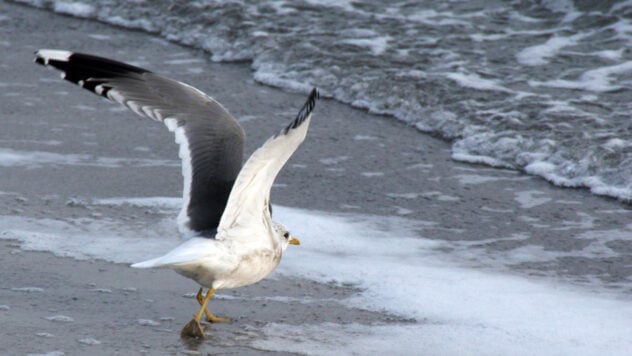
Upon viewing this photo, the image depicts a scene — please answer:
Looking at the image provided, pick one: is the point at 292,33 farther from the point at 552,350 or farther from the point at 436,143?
the point at 552,350

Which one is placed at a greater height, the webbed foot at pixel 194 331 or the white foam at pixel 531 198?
the white foam at pixel 531 198

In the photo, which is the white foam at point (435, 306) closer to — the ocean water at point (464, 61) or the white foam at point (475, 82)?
the ocean water at point (464, 61)

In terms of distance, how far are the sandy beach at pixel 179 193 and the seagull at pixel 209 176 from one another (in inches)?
9.2

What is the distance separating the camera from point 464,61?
26.9 ft

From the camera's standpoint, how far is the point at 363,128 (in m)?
7.02

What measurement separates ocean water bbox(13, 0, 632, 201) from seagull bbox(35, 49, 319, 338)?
2334 mm

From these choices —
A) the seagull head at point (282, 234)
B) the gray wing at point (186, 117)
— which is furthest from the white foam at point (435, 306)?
the gray wing at point (186, 117)

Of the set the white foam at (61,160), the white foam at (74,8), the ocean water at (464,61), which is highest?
the ocean water at (464,61)

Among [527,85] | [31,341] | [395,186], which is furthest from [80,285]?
[527,85]

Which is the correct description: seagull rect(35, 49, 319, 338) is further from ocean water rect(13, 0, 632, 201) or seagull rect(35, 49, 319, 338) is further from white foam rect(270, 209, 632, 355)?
ocean water rect(13, 0, 632, 201)

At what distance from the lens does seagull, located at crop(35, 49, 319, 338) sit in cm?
382

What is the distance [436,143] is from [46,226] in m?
2.73

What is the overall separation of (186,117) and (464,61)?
4.01 metres

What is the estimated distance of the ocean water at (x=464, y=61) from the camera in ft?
21.6
